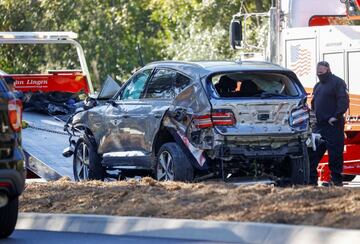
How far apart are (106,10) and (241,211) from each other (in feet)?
85.2

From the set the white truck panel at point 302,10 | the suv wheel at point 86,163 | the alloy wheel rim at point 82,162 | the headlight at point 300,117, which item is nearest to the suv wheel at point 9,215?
the headlight at point 300,117

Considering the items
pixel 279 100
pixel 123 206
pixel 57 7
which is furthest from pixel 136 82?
pixel 57 7

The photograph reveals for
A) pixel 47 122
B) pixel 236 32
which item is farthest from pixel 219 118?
pixel 236 32

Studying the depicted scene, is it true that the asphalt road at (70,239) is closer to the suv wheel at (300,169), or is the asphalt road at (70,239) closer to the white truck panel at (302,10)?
the suv wheel at (300,169)

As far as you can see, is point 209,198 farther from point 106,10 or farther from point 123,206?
point 106,10

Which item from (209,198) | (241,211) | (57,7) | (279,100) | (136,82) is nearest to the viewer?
(241,211)

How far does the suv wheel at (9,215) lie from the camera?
438 inches

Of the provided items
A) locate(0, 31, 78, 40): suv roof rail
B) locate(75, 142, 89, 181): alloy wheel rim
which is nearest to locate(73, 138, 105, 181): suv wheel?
locate(75, 142, 89, 181): alloy wheel rim

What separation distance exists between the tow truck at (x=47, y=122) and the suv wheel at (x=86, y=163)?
0.44 meters

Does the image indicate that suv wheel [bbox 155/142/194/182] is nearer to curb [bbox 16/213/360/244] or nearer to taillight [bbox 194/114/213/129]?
taillight [bbox 194/114/213/129]

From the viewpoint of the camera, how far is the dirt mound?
10.8m

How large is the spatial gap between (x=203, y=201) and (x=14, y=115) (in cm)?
235

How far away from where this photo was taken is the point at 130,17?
37219mm

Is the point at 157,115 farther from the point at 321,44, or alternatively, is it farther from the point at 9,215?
the point at 321,44
